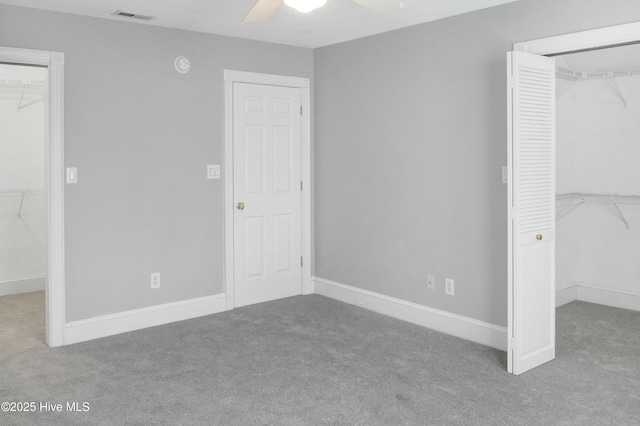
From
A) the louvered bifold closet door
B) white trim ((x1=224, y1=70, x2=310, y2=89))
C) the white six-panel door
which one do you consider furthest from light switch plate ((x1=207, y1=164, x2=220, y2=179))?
the louvered bifold closet door

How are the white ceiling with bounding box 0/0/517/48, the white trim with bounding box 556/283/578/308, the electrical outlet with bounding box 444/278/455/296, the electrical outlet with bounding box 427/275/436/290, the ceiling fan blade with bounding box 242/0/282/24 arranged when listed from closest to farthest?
the ceiling fan blade with bounding box 242/0/282/24 → the white ceiling with bounding box 0/0/517/48 → the electrical outlet with bounding box 444/278/455/296 → the electrical outlet with bounding box 427/275/436/290 → the white trim with bounding box 556/283/578/308

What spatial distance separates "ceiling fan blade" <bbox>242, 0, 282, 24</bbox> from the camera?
8.95 feet

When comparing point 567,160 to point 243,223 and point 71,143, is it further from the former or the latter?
point 71,143

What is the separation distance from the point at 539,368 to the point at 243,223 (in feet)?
9.14

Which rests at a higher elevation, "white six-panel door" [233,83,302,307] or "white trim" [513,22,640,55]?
"white trim" [513,22,640,55]

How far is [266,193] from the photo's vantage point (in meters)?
5.20

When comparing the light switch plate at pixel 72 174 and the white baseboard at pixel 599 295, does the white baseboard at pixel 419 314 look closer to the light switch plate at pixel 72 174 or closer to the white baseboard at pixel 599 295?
the white baseboard at pixel 599 295

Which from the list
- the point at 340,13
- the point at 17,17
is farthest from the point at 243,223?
the point at 17,17

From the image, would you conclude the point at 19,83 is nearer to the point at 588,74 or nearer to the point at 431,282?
the point at 431,282

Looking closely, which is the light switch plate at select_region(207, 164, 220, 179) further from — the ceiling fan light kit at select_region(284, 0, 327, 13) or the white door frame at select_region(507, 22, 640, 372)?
the white door frame at select_region(507, 22, 640, 372)

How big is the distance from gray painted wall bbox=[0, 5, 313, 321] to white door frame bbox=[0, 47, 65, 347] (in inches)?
2.3

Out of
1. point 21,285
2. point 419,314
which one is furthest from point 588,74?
point 21,285

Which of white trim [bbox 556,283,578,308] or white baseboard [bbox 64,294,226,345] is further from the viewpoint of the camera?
white trim [bbox 556,283,578,308]

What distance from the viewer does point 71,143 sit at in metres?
4.04
